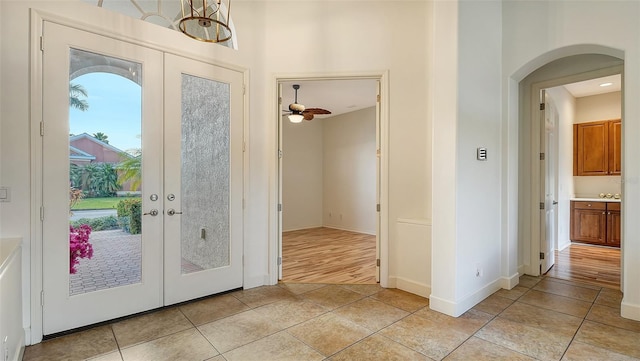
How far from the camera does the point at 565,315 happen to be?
2900 millimetres

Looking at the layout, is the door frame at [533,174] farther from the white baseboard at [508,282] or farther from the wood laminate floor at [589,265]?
the white baseboard at [508,282]

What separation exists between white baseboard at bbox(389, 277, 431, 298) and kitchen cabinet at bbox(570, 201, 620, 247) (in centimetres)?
468

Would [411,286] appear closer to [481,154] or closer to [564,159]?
[481,154]

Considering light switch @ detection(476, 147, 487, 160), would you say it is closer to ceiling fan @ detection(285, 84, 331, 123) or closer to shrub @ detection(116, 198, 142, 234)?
ceiling fan @ detection(285, 84, 331, 123)

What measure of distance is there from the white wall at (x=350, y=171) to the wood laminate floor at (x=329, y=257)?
1.80 ft

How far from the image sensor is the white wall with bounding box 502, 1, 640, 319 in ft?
9.12

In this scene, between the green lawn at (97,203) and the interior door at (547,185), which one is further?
the interior door at (547,185)

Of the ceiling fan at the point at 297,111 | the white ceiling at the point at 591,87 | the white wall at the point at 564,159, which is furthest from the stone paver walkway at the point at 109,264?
the white ceiling at the point at 591,87

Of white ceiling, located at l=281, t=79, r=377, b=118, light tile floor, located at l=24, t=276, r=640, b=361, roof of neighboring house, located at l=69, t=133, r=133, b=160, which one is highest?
white ceiling, located at l=281, t=79, r=377, b=118

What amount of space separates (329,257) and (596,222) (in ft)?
16.5

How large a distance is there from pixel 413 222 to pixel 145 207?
2708 millimetres

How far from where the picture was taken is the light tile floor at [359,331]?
2.26 m

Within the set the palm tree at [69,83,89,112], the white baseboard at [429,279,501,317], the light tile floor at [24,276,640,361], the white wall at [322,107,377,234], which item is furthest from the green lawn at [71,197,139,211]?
the white wall at [322,107,377,234]

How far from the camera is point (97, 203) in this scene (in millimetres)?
2691
